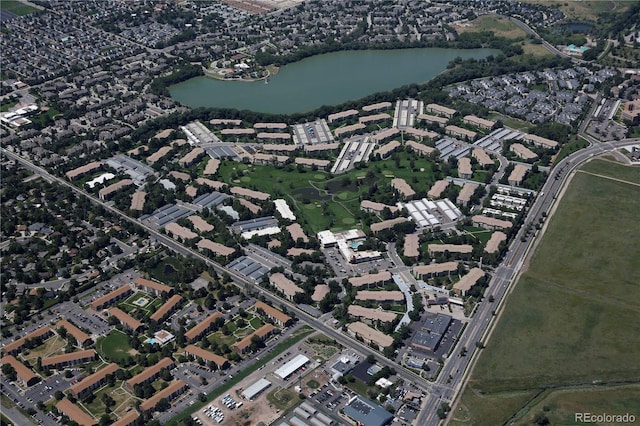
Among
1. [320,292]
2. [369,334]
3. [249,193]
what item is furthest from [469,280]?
[249,193]

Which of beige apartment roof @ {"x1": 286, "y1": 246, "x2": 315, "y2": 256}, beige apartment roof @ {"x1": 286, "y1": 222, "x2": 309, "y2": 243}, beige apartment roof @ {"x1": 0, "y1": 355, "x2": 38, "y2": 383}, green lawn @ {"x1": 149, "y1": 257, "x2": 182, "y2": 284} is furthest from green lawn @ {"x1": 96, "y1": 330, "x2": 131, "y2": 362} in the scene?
beige apartment roof @ {"x1": 286, "y1": 222, "x2": 309, "y2": 243}

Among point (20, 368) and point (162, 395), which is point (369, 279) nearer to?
point (162, 395)

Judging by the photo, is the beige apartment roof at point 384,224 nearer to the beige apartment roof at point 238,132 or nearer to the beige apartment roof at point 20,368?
the beige apartment roof at point 238,132

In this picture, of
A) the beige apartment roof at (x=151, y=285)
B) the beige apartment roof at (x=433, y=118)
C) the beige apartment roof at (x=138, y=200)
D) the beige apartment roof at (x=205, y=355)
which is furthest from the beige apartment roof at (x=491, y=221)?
the beige apartment roof at (x=138, y=200)

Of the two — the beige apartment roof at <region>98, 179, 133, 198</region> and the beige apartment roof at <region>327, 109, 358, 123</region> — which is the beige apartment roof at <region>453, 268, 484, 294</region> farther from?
the beige apartment roof at <region>98, 179, 133, 198</region>

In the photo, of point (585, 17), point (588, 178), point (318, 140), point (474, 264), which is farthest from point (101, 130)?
point (585, 17)
